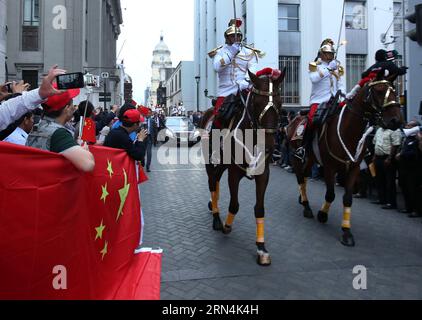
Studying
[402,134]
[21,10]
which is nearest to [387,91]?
[402,134]

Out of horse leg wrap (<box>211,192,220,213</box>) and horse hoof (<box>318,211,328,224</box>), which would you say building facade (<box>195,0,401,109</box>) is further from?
horse leg wrap (<box>211,192,220,213</box>)

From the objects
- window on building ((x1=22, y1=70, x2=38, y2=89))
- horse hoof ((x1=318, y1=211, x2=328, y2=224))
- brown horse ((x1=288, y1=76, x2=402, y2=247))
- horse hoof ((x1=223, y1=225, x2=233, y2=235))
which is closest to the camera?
brown horse ((x1=288, y1=76, x2=402, y2=247))

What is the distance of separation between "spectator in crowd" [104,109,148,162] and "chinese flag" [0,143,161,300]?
79 cm

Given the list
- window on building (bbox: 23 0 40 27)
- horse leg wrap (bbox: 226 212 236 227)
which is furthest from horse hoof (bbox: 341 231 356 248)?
window on building (bbox: 23 0 40 27)

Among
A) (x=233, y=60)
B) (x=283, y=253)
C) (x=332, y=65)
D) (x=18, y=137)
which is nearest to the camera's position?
(x=18, y=137)

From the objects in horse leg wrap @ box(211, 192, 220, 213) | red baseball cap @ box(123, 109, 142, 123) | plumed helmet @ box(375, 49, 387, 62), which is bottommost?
horse leg wrap @ box(211, 192, 220, 213)

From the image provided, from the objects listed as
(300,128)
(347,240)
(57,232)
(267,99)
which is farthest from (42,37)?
(57,232)

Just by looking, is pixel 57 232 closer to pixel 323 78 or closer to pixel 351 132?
pixel 351 132

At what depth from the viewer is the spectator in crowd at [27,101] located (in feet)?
10.4

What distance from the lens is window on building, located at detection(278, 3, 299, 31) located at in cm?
2586

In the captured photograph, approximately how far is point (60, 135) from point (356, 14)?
88.9ft

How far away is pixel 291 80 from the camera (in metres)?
25.9

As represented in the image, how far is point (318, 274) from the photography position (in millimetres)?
4836
